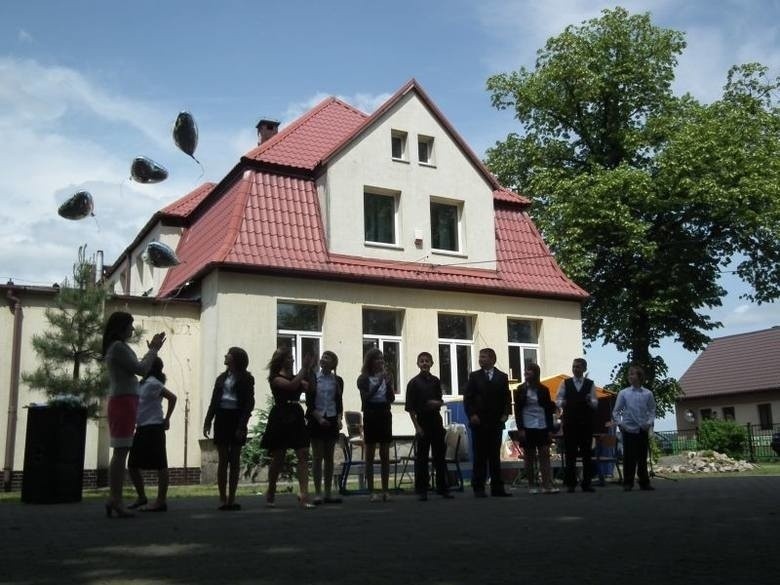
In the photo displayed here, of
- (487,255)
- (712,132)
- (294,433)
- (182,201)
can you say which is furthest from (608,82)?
(294,433)

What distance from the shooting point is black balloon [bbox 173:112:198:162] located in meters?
15.5

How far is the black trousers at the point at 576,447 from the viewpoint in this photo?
13070 millimetres

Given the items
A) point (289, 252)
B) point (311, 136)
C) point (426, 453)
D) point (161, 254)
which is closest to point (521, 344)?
point (289, 252)

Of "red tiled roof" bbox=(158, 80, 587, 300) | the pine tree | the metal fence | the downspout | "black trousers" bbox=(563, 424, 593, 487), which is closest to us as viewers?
"black trousers" bbox=(563, 424, 593, 487)

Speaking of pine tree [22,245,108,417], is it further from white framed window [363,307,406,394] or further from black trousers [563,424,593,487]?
black trousers [563,424,593,487]

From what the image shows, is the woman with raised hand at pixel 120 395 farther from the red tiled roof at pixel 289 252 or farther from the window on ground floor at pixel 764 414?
the window on ground floor at pixel 764 414

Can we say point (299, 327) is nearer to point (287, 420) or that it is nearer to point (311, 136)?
point (311, 136)

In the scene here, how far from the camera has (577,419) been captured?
13133 millimetres

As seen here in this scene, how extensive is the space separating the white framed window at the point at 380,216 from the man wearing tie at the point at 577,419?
10.5 meters

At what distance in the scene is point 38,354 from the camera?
1741 centimetres

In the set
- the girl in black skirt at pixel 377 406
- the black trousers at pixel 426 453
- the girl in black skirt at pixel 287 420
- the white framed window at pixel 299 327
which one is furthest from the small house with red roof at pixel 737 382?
the girl in black skirt at pixel 287 420

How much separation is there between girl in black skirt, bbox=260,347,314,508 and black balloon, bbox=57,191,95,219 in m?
8.16

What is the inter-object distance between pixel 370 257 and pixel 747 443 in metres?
19.7

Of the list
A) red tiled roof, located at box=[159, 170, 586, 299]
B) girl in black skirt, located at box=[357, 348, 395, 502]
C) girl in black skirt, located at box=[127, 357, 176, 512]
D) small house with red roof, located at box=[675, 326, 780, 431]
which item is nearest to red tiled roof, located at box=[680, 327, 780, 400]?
small house with red roof, located at box=[675, 326, 780, 431]
